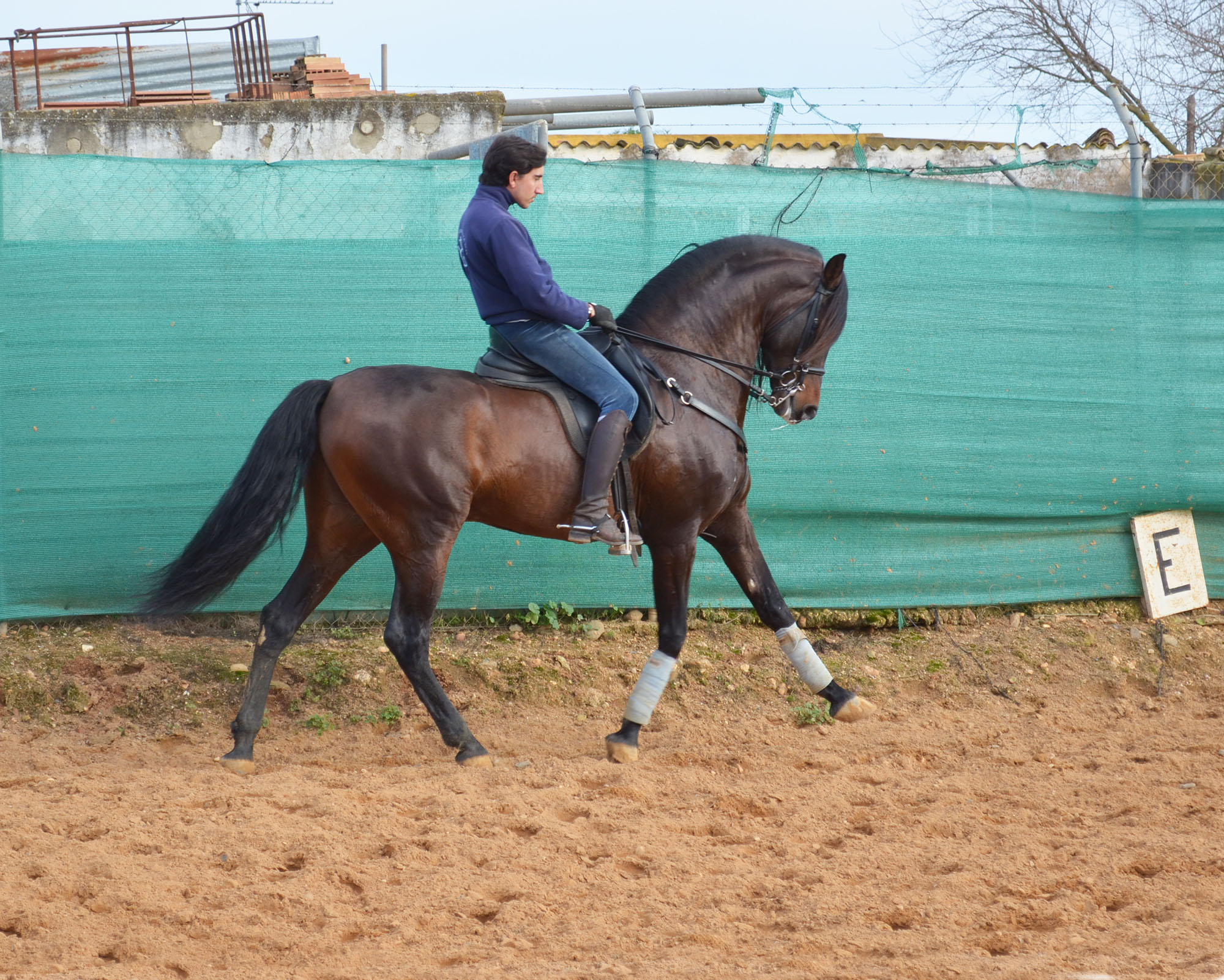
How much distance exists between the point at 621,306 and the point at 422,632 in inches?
90.7

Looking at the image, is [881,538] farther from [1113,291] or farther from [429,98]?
[429,98]

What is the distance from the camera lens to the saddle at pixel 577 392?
464cm

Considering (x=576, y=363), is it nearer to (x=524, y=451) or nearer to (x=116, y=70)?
(x=524, y=451)

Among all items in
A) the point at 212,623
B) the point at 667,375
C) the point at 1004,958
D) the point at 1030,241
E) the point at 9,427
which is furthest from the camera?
the point at 1030,241

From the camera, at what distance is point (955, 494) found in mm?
6414

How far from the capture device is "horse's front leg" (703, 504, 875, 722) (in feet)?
16.8

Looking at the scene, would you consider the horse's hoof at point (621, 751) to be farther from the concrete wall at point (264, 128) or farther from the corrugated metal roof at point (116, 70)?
the corrugated metal roof at point (116, 70)

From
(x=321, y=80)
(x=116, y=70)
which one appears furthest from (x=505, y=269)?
(x=116, y=70)

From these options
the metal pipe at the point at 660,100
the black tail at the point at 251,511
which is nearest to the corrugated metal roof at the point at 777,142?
the metal pipe at the point at 660,100

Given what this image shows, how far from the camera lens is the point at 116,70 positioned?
47.9 ft

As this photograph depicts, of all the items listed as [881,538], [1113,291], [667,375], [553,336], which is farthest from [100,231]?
[1113,291]

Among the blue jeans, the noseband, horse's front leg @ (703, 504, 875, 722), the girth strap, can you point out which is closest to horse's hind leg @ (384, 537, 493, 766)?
the blue jeans

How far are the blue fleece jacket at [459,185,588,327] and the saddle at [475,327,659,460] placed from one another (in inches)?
6.1

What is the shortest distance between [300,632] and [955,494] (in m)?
3.73
